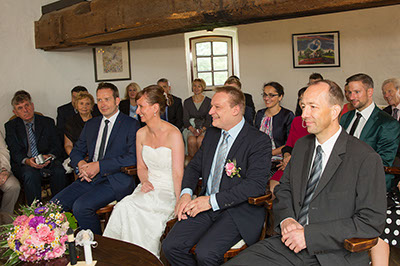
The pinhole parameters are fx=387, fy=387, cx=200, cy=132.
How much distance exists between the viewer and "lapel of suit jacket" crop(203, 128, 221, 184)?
2887mm

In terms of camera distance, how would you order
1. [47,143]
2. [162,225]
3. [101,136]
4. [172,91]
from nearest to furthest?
[162,225] → [101,136] → [47,143] → [172,91]

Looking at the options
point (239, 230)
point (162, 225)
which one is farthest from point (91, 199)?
point (239, 230)

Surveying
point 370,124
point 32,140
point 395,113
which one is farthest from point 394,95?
point 32,140

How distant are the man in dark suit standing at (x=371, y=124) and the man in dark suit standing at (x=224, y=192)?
42.6 inches

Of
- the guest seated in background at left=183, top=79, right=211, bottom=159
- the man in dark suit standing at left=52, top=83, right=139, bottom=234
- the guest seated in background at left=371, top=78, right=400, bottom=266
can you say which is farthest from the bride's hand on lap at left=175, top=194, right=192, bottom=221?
the guest seated in background at left=183, top=79, right=211, bottom=159

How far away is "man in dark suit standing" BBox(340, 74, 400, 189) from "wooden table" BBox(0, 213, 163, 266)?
83.3 inches

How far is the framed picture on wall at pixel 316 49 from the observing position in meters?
6.61

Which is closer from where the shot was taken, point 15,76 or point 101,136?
point 101,136

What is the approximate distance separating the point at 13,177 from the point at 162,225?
2.30 metres

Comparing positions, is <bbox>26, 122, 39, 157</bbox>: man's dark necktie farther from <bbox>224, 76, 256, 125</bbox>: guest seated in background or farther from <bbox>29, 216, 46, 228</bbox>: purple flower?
<bbox>29, 216, 46, 228</bbox>: purple flower

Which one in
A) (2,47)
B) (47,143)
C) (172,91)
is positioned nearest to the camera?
(47,143)

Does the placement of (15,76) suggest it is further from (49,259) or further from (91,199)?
(49,259)

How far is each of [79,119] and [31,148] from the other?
695 millimetres

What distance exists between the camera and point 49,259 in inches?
85.4
